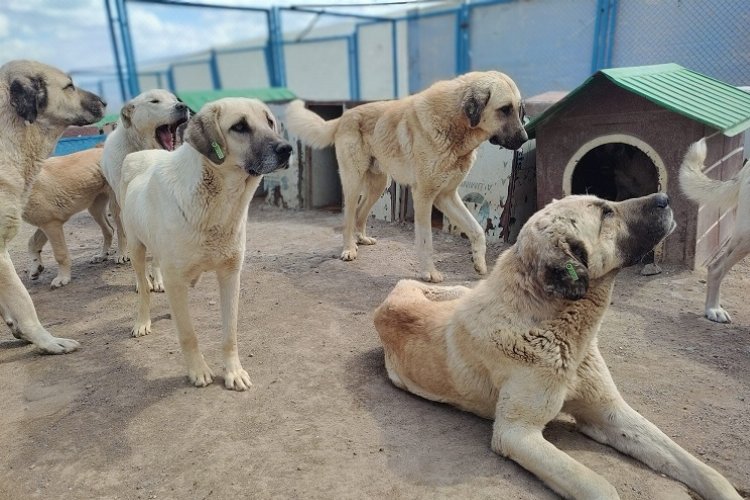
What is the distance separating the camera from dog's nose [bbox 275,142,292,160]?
2.79 m

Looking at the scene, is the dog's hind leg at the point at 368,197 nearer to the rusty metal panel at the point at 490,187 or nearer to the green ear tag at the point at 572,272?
the rusty metal panel at the point at 490,187

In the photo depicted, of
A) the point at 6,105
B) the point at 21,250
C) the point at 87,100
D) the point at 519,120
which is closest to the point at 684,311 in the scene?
the point at 519,120

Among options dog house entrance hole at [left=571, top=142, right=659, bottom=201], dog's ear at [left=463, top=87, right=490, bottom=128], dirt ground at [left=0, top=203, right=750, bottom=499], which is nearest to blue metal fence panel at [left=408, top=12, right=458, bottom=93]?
dog house entrance hole at [left=571, top=142, right=659, bottom=201]

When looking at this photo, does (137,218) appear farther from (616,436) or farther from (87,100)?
(616,436)

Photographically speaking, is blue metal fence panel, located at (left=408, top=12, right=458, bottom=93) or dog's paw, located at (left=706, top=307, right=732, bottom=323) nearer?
dog's paw, located at (left=706, top=307, right=732, bottom=323)

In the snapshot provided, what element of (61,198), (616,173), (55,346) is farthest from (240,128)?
(616,173)

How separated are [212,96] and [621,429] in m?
9.10

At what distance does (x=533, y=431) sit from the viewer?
2387 millimetres

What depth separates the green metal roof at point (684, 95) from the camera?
15.1ft

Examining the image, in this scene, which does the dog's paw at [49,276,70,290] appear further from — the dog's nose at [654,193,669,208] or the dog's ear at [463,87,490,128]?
the dog's nose at [654,193,669,208]

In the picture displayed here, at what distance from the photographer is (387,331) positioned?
10.5 feet

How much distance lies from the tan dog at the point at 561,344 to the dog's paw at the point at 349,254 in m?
3.26

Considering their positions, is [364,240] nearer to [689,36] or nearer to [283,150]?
[283,150]

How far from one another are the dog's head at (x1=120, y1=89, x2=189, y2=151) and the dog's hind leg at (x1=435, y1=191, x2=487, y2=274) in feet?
8.95
